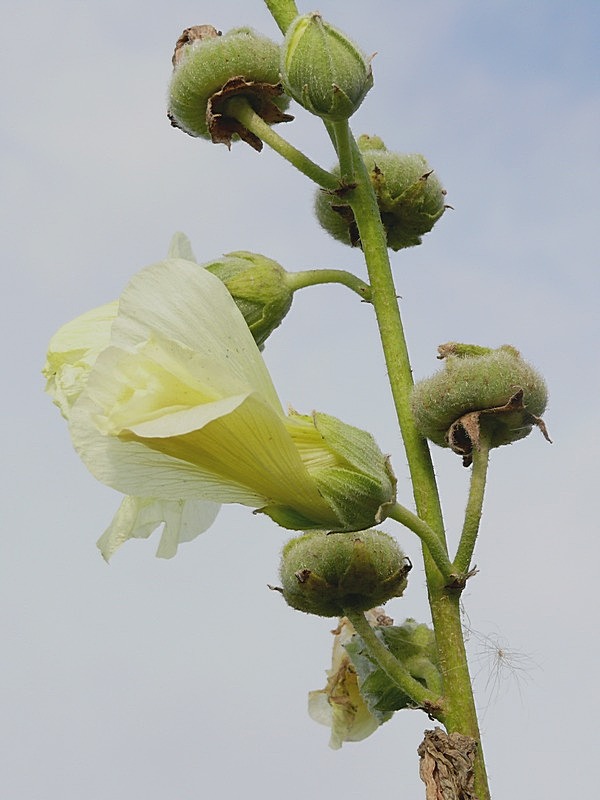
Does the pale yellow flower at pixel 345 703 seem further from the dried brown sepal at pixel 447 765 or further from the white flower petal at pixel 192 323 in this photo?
the white flower petal at pixel 192 323

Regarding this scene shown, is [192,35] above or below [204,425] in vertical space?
above

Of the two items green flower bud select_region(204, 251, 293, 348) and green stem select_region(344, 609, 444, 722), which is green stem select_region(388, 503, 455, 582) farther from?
green flower bud select_region(204, 251, 293, 348)

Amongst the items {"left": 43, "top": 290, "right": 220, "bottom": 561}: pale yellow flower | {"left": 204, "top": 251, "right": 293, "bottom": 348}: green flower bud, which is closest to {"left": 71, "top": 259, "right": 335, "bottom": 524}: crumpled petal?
{"left": 43, "top": 290, "right": 220, "bottom": 561}: pale yellow flower

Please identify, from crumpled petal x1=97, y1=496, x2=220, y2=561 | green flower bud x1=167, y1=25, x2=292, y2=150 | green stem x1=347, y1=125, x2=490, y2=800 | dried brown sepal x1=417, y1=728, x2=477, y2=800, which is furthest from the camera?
green flower bud x1=167, y1=25, x2=292, y2=150

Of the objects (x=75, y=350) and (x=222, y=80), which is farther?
(x=222, y=80)

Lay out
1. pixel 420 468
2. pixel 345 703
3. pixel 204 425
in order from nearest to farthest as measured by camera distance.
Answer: pixel 204 425
pixel 420 468
pixel 345 703

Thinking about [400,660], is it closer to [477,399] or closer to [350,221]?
[477,399]

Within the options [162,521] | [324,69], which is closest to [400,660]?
[162,521]
